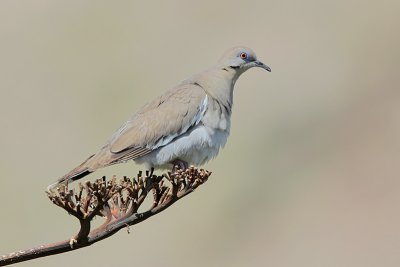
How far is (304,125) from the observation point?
24766 millimetres

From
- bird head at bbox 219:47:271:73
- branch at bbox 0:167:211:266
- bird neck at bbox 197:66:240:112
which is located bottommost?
branch at bbox 0:167:211:266

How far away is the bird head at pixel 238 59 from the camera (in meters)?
8.30

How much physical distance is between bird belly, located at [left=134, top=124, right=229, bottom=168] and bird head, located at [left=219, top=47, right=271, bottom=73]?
903 millimetres

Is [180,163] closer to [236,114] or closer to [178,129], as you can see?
[178,129]

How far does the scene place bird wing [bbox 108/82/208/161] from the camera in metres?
7.17

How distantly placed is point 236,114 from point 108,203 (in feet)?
59.4

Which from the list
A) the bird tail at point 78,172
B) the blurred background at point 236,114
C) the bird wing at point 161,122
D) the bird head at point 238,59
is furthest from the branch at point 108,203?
the blurred background at point 236,114

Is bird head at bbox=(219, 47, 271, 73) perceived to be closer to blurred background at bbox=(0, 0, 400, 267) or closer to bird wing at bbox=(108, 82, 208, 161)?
bird wing at bbox=(108, 82, 208, 161)

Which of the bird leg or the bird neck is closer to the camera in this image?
the bird leg

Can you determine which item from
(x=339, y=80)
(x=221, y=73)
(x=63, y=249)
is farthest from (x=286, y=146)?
(x=63, y=249)

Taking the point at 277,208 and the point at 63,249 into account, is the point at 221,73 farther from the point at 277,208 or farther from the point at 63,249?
the point at 277,208

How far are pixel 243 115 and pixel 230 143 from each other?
1091 millimetres

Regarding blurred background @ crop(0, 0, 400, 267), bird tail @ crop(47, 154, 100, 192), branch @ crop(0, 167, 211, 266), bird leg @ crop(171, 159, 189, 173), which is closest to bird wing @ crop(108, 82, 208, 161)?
bird leg @ crop(171, 159, 189, 173)

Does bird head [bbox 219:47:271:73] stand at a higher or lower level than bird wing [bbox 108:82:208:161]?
higher
